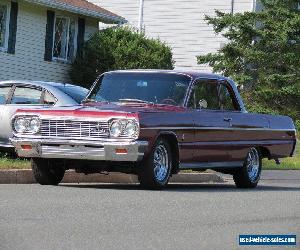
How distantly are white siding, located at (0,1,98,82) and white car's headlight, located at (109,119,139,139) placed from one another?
16.8 metres

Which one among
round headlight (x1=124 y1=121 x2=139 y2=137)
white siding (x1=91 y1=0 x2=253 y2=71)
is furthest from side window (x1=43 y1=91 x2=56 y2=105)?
white siding (x1=91 y1=0 x2=253 y2=71)

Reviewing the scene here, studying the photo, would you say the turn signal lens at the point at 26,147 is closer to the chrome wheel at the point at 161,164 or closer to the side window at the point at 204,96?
the chrome wheel at the point at 161,164

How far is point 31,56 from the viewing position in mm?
31875

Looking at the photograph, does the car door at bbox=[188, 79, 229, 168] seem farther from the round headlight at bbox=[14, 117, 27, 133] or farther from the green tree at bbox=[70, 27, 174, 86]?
the green tree at bbox=[70, 27, 174, 86]

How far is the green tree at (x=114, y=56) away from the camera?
3219 cm

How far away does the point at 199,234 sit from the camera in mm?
9188

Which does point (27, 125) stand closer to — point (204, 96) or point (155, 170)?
point (155, 170)

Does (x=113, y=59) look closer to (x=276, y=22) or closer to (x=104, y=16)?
(x=104, y=16)

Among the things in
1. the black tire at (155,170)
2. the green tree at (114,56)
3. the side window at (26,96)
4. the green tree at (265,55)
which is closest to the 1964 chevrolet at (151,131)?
the black tire at (155,170)

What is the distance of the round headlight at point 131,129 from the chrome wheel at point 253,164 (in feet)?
10.4

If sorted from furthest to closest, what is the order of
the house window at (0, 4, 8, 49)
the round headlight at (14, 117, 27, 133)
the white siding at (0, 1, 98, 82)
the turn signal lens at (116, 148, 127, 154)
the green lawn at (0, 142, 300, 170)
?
the white siding at (0, 1, 98, 82)
the house window at (0, 4, 8, 49)
the green lawn at (0, 142, 300, 170)
the round headlight at (14, 117, 27, 133)
the turn signal lens at (116, 148, 127, 154)

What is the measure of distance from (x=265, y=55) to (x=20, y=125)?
74.9 feet

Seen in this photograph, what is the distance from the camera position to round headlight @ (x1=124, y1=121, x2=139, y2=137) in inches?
542

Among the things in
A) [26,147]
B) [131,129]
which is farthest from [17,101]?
[131,129]
